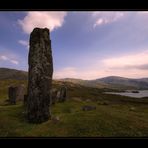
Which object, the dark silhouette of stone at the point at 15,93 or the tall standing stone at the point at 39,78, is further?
the dark silhouette of stone at the point at 15,93

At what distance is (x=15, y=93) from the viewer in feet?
90.2

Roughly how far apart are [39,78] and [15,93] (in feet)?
43.5

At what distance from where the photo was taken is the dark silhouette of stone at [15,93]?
27266mm

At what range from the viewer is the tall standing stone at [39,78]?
592 inches

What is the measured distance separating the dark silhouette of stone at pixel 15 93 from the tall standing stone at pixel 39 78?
12.5 meters

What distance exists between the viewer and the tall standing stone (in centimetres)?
1503

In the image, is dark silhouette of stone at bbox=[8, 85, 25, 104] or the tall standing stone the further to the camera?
dark silhouette of stone at bbox=[8, 85, 25, 104]

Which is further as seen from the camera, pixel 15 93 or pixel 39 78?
pixel 15 93

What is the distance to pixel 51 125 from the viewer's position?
568 inches

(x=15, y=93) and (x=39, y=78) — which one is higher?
(x=39, y=78)

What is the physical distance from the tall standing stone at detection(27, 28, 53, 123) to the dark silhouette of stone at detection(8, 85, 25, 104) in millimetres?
12537
